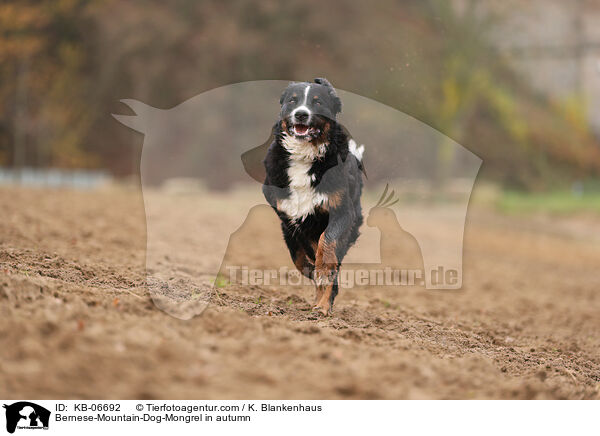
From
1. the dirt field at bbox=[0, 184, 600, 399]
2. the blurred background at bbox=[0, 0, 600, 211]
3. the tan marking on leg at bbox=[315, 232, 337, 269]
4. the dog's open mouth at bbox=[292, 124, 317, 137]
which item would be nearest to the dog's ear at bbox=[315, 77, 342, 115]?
the dog's open mouth at bbox=[292, 124, 317, 137]

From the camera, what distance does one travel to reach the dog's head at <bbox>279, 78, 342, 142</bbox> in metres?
3.90

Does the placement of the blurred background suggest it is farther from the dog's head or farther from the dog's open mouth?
the dog's open mouth

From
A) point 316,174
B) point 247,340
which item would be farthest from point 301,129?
point 247,340

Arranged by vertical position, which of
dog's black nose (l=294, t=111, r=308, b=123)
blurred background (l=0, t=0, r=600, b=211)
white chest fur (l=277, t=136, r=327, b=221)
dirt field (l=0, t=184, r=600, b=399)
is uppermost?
blurred background (l=0, t=0, r=600, b=211)

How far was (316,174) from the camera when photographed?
409 cm

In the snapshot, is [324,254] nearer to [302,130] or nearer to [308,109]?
[302,130]

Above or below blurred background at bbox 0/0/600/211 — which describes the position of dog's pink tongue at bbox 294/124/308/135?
below

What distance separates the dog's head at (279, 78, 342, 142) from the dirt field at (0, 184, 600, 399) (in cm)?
139

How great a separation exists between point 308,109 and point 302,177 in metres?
0.53

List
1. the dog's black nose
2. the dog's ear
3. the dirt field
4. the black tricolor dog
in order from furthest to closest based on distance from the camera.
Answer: the dog's ear, the black tricolor dog, the dog's black nose, the dirt field

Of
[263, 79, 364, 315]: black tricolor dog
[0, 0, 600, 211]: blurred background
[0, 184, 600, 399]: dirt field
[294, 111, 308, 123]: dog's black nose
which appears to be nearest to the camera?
[0, 184, 600, 399]: dirt field

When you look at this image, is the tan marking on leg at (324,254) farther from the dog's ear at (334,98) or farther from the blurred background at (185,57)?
the blurred background at (185,57)

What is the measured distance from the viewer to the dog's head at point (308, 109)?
3904 mm
